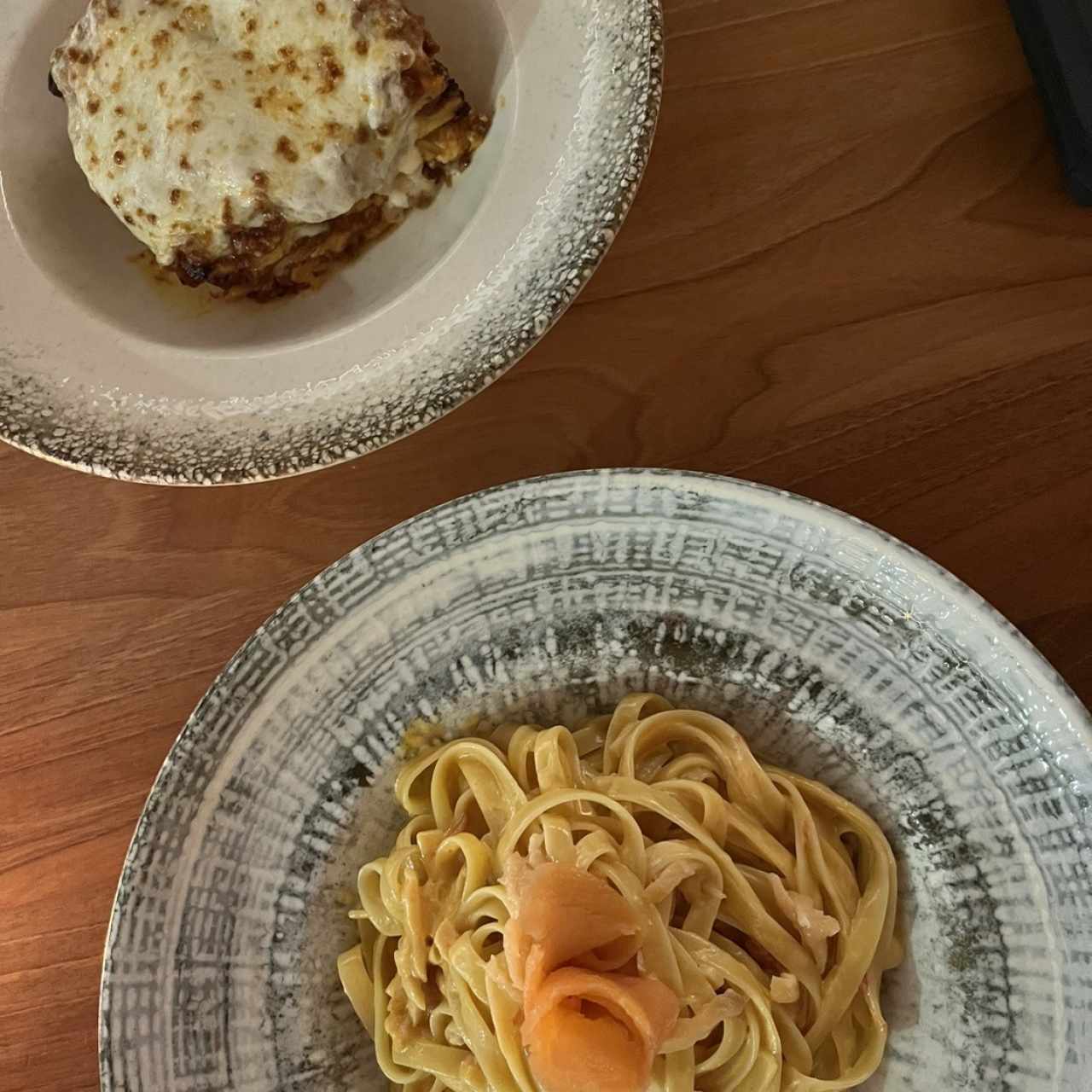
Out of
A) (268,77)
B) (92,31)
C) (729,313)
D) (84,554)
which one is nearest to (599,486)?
(729,313)

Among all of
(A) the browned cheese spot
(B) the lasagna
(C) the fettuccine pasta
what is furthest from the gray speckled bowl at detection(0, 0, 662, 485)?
(C) the fettuccine pasta

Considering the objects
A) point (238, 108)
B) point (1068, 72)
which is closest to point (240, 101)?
point (238, 108)

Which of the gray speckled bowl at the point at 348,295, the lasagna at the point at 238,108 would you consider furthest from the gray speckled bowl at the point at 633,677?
the lasagna at the point at 238,108

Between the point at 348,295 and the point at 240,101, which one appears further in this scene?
the point at 348,295

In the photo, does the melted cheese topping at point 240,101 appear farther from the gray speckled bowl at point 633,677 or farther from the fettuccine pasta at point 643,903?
the fettuccine pasta at point 643,903

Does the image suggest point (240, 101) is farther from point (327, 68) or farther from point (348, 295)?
Answer: point (348, 295)

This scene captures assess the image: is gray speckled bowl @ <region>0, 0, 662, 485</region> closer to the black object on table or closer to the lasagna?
the lasagna

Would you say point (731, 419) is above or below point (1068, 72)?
below
